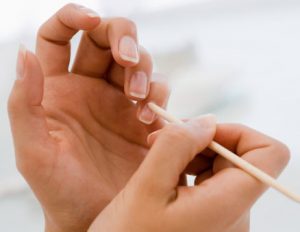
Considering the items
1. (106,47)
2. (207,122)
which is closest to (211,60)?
(106,47)

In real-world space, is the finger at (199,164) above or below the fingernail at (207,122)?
below

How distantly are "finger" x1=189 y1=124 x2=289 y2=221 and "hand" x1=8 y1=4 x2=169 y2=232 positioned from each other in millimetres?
154

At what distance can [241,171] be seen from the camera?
0.56 meters

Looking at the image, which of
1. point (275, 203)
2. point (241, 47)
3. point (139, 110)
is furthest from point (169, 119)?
point (241, 47)

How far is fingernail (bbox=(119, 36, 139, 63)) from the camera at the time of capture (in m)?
0.71

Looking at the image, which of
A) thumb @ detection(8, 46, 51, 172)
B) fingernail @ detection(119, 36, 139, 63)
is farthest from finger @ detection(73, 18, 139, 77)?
thumb @ detection(8, 46, 51, 172)

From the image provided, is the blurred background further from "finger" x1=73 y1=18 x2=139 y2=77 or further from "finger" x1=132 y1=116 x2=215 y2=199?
"finger" x1=132 y1=116 x2=215 y2=199

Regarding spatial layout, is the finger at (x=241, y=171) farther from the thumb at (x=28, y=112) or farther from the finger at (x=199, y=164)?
the thumb at (x=28, y=112)

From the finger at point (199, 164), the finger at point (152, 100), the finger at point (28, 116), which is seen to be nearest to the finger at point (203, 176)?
the finger at point (199, 164)

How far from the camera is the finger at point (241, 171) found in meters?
0.54

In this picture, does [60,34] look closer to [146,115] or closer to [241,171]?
[146,115]

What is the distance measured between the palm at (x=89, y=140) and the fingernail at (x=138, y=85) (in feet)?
0.28

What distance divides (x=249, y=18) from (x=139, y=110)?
710mm

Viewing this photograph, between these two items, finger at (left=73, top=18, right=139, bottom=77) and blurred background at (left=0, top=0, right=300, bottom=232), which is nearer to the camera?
finger at (left=73, top=18, right=139, bottom=77)
